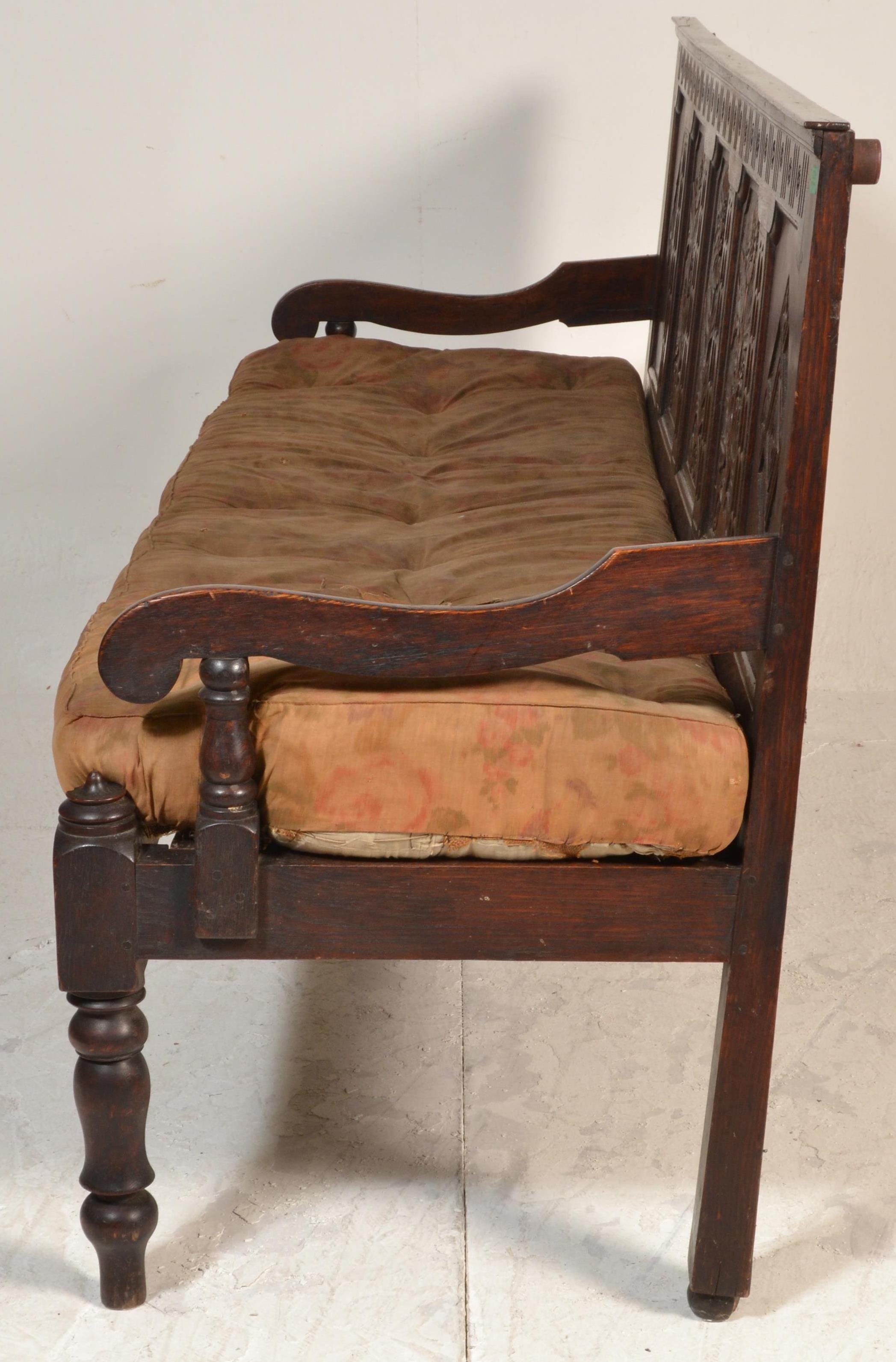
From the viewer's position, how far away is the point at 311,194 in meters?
3.29

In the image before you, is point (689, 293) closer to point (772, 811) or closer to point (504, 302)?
point (504, 302)

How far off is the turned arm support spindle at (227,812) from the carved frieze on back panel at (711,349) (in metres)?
0.73

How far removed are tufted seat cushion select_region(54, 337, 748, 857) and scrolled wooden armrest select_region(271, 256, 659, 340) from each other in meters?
0.18

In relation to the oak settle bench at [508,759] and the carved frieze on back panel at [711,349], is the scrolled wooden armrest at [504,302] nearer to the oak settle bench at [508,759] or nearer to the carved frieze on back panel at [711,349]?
the carved frieze on back panel at [711,349]

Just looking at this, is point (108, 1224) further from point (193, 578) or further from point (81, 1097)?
point (193, 578)

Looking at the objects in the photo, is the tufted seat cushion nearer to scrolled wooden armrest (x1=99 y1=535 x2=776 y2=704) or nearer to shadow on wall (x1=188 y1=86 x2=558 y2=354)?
scrolled wooden armrest (x1=99 y1=535 x2=776 y2=704)

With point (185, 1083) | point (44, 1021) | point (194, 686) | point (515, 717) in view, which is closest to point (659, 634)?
point (515, 717)

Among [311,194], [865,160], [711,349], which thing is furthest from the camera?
[311,194]

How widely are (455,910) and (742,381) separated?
666 millimetres

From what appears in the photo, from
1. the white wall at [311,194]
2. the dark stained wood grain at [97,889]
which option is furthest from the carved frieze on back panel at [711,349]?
the white wall at [311,194]

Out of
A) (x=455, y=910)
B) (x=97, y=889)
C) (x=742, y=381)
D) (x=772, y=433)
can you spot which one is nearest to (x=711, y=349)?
(x=742, y=381)

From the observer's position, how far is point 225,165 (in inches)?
129

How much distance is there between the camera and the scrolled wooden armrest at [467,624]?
1.38 metres

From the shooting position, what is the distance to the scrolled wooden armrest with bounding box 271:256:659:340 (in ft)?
9.03
